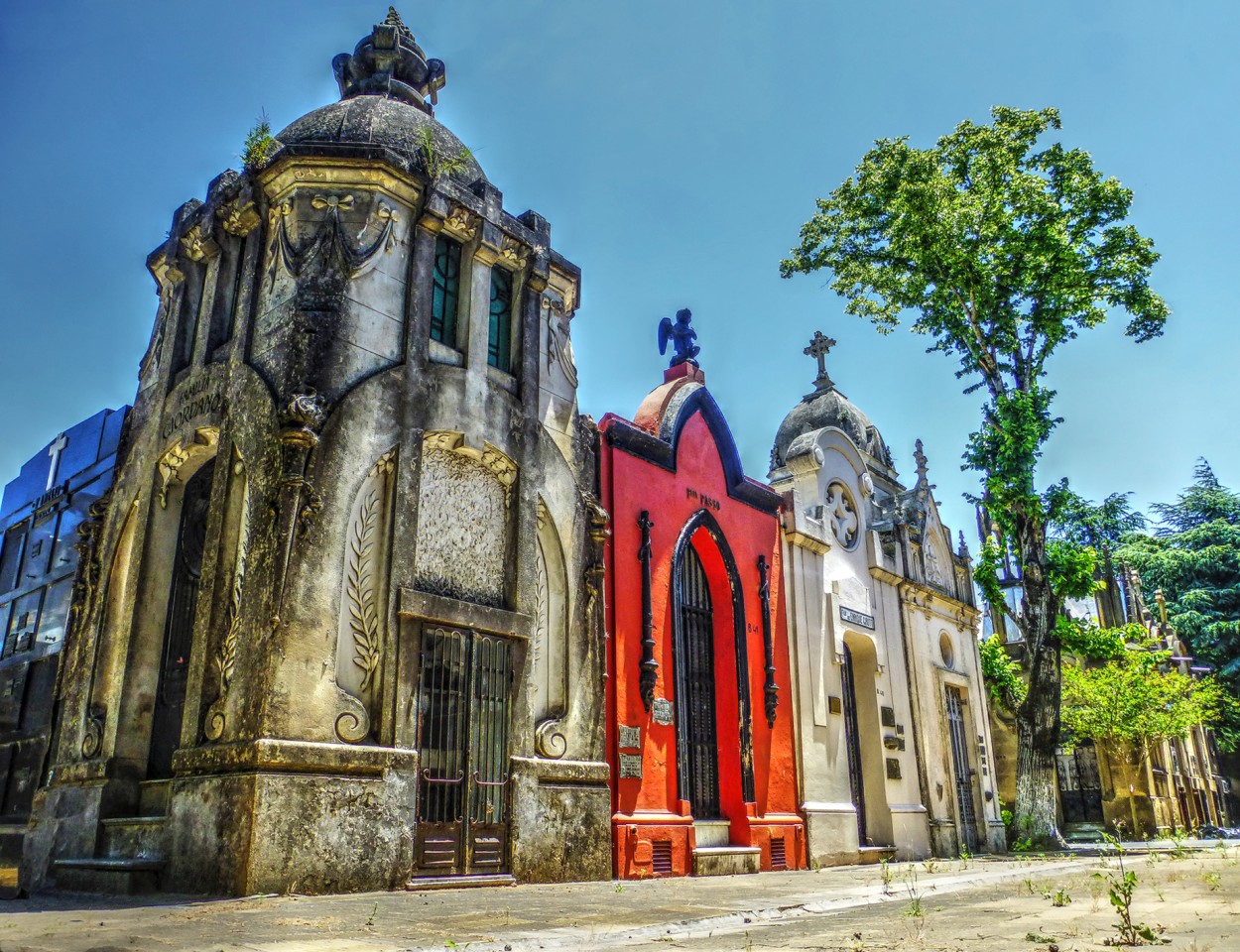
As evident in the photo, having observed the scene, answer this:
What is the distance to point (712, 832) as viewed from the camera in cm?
1295

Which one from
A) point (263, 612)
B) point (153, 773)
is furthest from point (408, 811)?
point (153, 773)

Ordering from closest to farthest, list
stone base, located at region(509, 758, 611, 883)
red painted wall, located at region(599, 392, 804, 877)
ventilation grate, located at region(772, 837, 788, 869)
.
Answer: stone base, located at region(509, 758, 611, 883)
red painted wall, located at region(599, 392, 804, 877)
ventilation grate, located at region(772, 837, 788, 869)

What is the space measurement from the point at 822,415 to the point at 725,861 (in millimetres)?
12764

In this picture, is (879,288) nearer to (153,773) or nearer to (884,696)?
(884,696)

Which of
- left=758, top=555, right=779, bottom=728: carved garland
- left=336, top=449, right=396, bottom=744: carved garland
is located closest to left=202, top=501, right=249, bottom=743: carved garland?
left=336, top=449, right=396, bottom=744: carved garland

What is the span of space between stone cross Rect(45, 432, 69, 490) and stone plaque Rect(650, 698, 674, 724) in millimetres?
8448

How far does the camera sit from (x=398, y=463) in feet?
30.9

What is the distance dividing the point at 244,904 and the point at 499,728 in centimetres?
335

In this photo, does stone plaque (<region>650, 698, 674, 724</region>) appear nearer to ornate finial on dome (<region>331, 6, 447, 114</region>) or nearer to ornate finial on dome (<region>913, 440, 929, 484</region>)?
ornate finial on dome (<region>331, 6, 447, 114</region>)

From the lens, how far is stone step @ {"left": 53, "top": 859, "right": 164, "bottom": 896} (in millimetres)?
7848

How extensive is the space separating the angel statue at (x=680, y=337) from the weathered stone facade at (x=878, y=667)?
2921 mm

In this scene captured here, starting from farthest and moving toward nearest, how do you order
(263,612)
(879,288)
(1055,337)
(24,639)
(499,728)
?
(879,288) → (1055,337) → (24,639) → (499,728) → (263,612)

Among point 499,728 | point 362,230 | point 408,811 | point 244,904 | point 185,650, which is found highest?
point 362,230

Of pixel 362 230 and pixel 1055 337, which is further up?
pixel 1055 337
